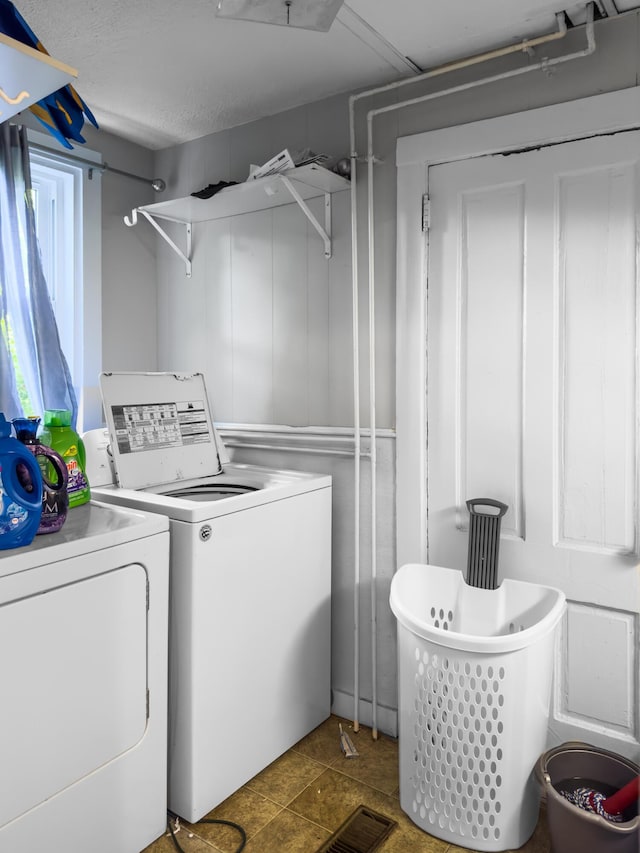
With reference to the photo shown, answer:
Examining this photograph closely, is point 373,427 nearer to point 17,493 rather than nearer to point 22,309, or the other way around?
point 17,493

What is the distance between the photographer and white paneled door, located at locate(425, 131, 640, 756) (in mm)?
1726

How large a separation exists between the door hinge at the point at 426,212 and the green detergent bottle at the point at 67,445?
1.26 m

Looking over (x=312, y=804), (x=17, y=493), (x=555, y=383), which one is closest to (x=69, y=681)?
(x=17, y=493)

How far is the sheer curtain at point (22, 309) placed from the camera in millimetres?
2035

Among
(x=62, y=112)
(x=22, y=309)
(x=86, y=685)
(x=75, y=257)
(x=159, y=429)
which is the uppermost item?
(x=62, y=112)

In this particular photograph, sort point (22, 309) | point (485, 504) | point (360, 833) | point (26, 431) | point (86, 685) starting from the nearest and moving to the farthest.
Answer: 1. point (86, 685)
2. point (26, 431)
3. point (360, 833)
4. point (485, 504)
5. point (22, 309)

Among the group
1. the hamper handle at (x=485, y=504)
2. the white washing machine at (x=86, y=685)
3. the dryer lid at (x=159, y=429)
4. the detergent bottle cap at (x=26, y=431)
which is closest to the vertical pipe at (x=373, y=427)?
the hamper handle at (x=485, y=504)

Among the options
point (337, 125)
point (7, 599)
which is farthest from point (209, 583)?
point (337, 125)

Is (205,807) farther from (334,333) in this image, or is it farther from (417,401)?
(334,333)

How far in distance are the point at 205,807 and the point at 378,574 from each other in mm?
889

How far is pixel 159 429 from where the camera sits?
2148 mm

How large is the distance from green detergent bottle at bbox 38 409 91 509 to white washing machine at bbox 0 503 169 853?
65 millimetres

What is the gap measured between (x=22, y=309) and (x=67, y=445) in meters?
0.66

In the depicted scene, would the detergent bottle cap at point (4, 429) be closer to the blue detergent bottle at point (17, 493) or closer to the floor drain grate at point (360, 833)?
the blue detergent bottle at point (17, 493)
